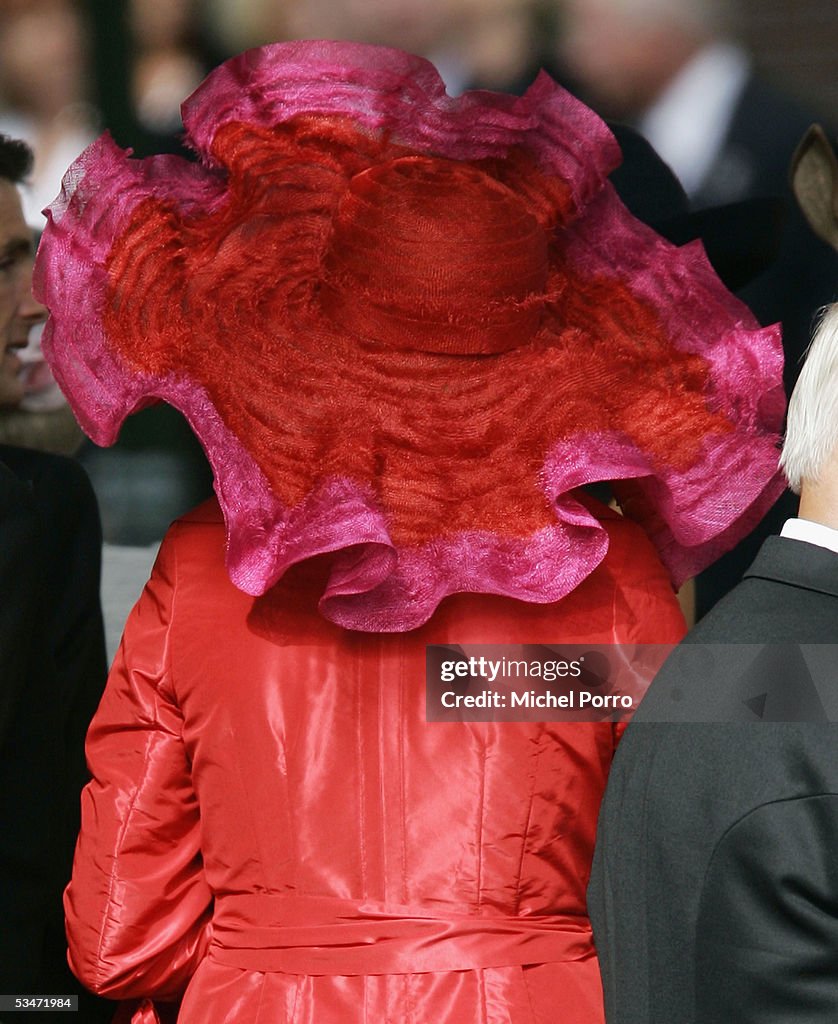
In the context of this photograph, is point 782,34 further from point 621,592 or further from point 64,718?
point 64,718

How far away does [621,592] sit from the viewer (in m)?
1.56

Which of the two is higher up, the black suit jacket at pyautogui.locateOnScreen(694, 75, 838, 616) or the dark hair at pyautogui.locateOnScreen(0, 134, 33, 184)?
the black suit jacket at pyautogui.locateOnScreen(694, 75, 838, 616)

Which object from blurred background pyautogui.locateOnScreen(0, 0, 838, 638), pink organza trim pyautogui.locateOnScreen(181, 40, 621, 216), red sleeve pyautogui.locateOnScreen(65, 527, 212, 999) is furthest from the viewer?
blurred background pyautogui.locateOnScreen(0, 0, 838, 638)

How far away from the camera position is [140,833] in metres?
1.62

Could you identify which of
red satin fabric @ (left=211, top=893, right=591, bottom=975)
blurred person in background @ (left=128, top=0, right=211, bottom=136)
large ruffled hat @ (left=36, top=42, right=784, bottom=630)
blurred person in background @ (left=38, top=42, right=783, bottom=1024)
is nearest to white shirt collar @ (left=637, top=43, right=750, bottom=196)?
large ruffled hat @ (left=36, top=42, right=784, bottom=630)

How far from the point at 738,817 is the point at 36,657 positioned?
1004 millimetres

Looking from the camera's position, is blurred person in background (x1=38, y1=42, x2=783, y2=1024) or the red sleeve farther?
the red sleeve

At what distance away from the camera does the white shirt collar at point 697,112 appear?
211 cm

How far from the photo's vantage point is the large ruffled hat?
146 cm

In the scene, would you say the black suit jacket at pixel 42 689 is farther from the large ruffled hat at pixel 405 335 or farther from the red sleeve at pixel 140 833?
the large ruffled hat at pixel 405 335

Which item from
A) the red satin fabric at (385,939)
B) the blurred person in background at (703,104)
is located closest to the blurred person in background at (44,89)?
the blurred person in background at (703,104)

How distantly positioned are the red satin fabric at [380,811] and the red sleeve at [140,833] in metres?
0.03

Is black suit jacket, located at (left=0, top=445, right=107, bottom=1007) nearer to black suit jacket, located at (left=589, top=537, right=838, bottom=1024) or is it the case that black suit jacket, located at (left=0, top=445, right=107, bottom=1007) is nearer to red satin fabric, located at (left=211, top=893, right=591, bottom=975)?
red satin fabric, located at (left=211, top=893, right=591, bottom=975)

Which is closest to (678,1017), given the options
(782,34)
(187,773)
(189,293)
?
(187,773)
